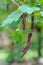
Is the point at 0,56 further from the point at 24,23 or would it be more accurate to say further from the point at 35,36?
the point at 24,23

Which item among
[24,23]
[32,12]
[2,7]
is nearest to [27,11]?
[32,12]

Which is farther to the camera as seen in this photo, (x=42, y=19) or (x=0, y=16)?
(x=0, y=16)

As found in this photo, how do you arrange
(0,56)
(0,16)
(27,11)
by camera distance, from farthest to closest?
(0,56)
(0,16)
(27,11)

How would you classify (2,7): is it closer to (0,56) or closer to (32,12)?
(32,12)

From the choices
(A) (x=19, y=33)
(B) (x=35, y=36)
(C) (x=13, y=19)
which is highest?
(C) (x=13, y=19)

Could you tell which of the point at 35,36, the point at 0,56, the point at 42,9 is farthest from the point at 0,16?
the point at 0,56

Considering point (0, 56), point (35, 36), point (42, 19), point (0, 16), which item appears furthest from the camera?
point (0, 56)

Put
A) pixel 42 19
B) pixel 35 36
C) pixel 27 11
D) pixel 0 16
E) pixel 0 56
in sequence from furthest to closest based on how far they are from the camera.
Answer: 1. pixel 0 56
2. pixel 35 36
3. pixel 0 16
4. pixel 42 19
5. pixel 27 11

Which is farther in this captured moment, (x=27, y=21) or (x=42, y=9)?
(x=27, y=21)

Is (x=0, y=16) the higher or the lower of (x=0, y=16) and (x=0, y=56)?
the higher
